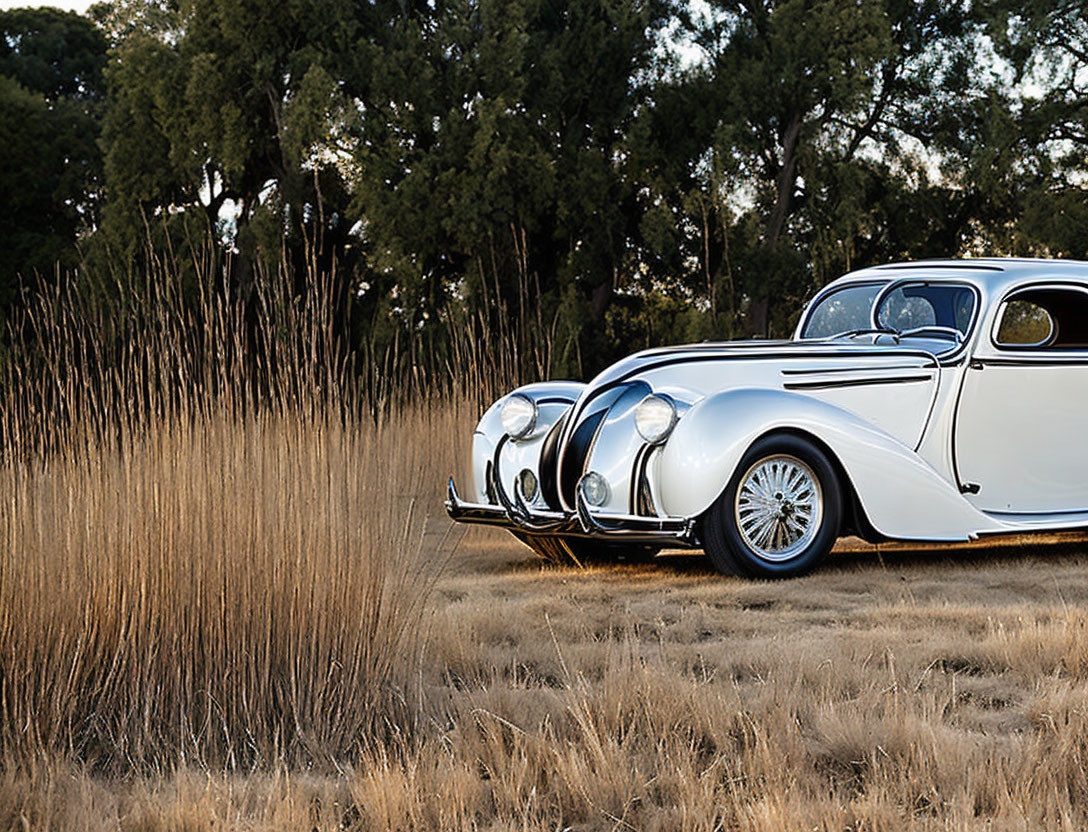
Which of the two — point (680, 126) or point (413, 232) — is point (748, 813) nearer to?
point (413, 232)

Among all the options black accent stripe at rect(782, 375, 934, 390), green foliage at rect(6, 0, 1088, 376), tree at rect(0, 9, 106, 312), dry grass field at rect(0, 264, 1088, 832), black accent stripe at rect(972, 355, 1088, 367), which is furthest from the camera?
tree at rect(0, 9, 106, 312)

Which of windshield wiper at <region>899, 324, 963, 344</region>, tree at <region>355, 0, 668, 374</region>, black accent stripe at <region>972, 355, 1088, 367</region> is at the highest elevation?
tree at <region>355, 0, 668, 374</region>

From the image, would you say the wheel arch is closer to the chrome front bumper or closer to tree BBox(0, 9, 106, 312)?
the chrome front bumper

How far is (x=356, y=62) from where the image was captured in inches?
962

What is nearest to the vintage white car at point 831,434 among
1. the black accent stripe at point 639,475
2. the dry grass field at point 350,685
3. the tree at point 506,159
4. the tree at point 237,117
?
the black accent stripe at point 639,475

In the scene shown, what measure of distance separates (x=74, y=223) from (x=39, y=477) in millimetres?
29471

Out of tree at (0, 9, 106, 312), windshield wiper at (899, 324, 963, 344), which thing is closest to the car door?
windshield wiper at (899, 324, 963, 344)

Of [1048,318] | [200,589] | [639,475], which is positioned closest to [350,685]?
[200,589]

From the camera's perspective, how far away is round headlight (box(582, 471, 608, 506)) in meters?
6.12

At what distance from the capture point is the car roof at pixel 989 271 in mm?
6996

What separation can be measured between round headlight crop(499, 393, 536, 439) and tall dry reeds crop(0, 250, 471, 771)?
2.70 metres

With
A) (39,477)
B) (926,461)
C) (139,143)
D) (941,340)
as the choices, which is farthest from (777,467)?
(139,143)

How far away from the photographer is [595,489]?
6.14 metres

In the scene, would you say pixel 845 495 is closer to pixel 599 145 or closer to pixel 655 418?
pixel 655 418
